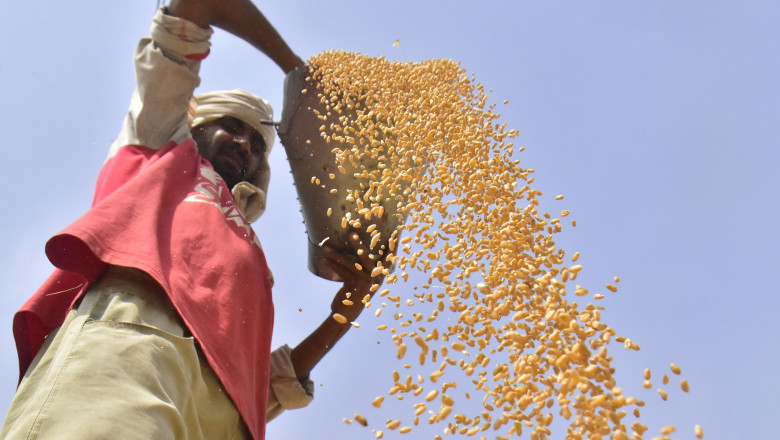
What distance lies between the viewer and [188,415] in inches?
52.3

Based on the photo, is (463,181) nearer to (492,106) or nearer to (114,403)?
(492,106)

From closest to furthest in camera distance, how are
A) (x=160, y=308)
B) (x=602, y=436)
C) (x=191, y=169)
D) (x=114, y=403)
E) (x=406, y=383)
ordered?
1. (x=602, y=436)
2. (x=114, y=403)
3. (x=406, y=383)
4. (x=160, y=308)
5. (x=191, y=169)

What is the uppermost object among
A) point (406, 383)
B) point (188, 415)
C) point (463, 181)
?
point (463, 181)

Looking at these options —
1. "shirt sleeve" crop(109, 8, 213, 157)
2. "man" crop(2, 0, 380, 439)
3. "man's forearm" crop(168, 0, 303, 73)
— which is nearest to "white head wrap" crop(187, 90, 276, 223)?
"man" crop(2, 0, 380, 439)

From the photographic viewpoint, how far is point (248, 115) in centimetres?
237

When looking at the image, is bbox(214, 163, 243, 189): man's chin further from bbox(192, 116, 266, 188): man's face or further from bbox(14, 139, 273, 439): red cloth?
bbox(14, 139, 273, 439): red cloth

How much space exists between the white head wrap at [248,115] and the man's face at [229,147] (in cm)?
2

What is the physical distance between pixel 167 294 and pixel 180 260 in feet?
0.48

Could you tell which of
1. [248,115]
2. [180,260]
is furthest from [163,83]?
[180,260]

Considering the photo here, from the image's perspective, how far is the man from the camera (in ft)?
3.82

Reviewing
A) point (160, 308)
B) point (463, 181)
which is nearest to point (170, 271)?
point (160, 308)

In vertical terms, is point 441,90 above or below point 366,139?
above

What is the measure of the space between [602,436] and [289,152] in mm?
1413

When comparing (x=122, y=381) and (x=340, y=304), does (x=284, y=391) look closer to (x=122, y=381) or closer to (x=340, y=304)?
(x=340, y=304)
